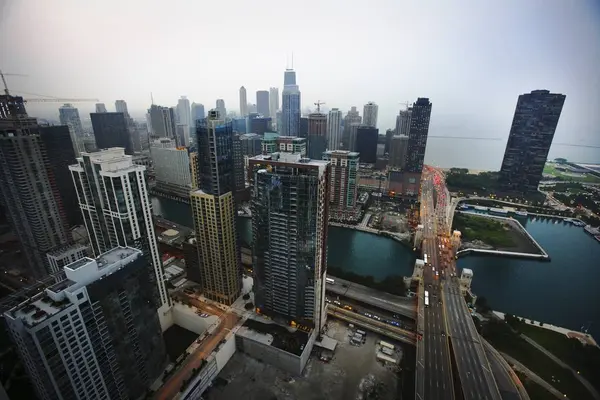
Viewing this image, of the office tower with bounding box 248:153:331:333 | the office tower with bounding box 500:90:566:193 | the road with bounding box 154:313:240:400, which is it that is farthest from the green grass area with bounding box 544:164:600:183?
the road with bounding box 154:313:240:400

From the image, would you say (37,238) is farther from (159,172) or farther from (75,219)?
(159,172)

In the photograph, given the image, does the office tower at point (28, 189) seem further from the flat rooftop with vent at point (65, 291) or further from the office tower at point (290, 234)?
the office tower at point (290, 234)

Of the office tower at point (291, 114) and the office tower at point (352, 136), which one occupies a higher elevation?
the office tower at point (291, 114)

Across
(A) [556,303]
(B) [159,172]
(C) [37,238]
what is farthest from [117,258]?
(B) [159,172]

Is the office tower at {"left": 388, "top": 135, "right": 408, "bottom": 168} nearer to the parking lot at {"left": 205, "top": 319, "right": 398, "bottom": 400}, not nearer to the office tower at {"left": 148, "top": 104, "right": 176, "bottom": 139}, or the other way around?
the parking lot at {"left": 205, "top": 319, "right": 398, "bottom": 400}

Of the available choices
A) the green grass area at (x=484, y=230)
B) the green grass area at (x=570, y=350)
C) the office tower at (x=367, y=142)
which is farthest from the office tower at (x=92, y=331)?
the office tower at (x=367, y=142)

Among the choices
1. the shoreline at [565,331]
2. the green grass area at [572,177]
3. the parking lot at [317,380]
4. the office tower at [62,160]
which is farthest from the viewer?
the green grass area at [572,177]
